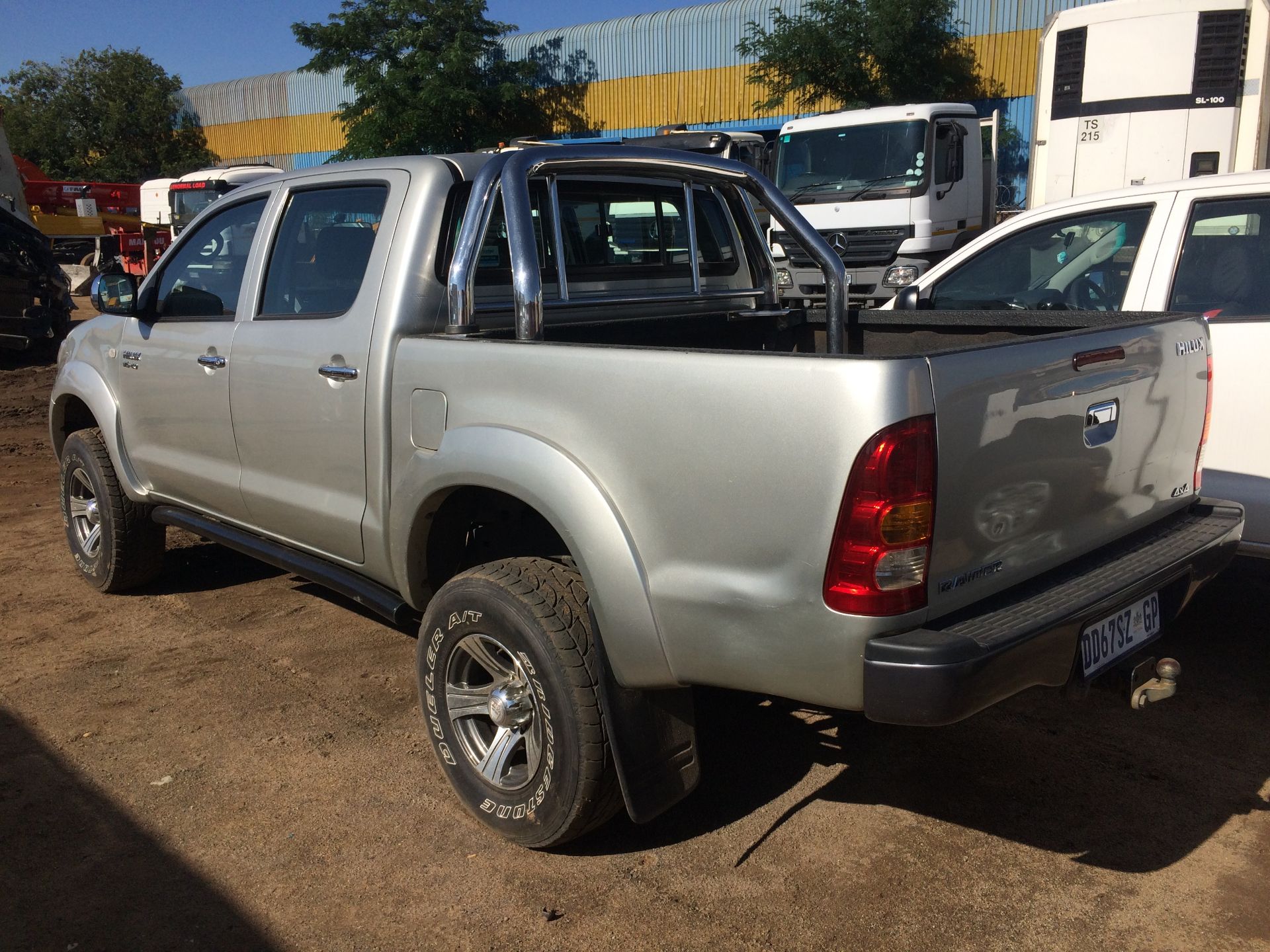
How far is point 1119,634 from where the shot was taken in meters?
2.74

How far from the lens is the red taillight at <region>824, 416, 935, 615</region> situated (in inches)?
87.1

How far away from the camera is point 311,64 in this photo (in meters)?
30.7

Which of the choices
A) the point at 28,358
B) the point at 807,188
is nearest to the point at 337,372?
the point at 807,188

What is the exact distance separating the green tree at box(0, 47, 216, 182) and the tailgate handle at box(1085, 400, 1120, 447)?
4319 centimetres

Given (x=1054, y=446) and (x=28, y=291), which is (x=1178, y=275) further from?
(x=28, y=291)

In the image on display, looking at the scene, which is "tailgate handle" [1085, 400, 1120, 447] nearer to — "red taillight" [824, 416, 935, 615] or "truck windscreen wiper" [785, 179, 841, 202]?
"red taillight" [824, 416, 935, 615]

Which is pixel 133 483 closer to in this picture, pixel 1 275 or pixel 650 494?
pixel 650 494

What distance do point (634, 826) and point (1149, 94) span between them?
10.7 metres

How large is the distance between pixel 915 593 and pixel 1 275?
41.0 feet

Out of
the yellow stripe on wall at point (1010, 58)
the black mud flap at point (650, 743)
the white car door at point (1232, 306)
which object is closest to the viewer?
the black mud flap at point (650, 743)

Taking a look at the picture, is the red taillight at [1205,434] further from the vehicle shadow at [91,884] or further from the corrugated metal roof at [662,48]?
the corrugated metal roof at [662,48]

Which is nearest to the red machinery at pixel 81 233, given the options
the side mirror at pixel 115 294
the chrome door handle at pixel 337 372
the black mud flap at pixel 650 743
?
the side mirror at pixel 115 294

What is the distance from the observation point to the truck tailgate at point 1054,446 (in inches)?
92.0

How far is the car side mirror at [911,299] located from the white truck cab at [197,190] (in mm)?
18398
